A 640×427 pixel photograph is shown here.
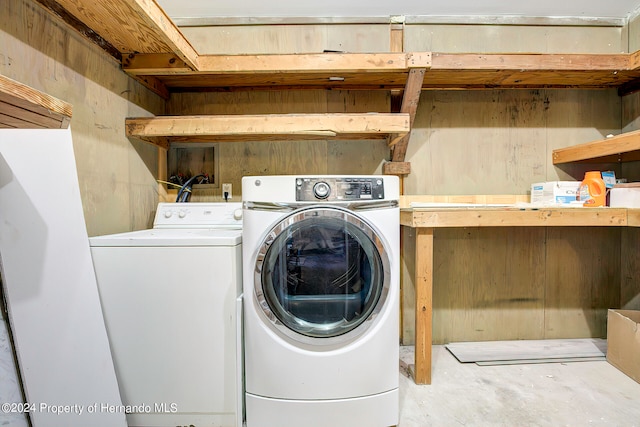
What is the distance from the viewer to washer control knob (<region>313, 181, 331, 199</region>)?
1.26 metres

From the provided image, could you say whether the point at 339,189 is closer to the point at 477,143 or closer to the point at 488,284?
the point at 477,143

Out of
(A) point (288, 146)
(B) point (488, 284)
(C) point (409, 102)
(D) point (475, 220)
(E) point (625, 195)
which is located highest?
(C) point (409, 102)

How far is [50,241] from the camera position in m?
1.11

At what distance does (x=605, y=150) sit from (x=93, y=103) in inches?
109

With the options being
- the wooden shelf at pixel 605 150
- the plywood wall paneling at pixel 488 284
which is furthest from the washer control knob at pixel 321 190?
the wooden shelf at pixel 605 150

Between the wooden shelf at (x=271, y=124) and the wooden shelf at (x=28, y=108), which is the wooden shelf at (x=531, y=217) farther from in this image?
the wooden shelf at (x=28, y=108)

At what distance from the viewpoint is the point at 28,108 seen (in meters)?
0.79

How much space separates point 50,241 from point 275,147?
4.44 feet

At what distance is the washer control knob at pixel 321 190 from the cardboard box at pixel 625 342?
1854 mm

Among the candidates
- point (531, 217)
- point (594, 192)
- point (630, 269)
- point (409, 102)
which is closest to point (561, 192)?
point (594, 192)

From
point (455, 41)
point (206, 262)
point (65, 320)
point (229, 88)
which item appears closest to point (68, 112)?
point (206, 262)

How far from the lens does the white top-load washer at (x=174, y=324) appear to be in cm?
125

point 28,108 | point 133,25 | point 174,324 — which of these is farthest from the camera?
point 133,25

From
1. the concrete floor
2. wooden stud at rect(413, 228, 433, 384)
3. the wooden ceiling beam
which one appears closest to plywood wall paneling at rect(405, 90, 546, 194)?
wooden stud at rect(413, 228, 433, 384)
